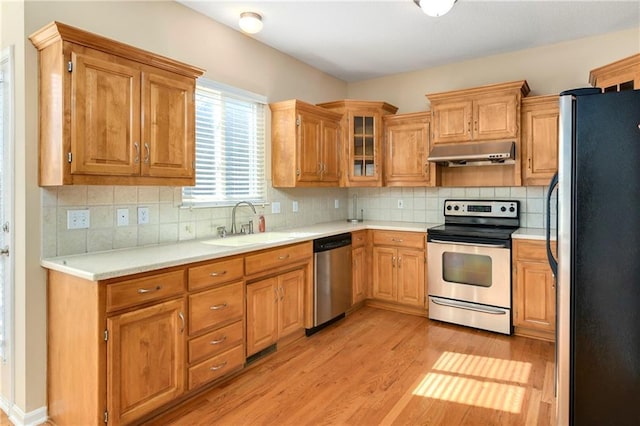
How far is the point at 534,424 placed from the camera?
2.16 meters

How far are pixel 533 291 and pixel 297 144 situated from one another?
8.36 ft

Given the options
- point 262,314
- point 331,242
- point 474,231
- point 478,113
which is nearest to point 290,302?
point 262,314

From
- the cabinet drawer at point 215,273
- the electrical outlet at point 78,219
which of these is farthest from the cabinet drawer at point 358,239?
the electrical outlet at point 78,219

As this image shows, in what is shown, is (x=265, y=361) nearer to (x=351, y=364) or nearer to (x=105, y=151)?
(x=351, y=364)

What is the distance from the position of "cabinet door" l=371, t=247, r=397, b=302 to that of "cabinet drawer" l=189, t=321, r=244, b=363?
1.96 m

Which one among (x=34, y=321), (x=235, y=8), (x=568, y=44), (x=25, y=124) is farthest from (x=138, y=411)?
(x=568, y=44)

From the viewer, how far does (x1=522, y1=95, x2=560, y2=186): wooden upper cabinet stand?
11.7 feet

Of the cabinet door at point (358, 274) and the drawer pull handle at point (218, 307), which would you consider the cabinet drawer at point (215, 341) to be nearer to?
the drawer pull handle at point (218, 307)

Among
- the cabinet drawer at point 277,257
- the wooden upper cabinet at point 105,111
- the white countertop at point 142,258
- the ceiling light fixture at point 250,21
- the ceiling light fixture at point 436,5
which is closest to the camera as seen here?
the white countertop at point 142,258

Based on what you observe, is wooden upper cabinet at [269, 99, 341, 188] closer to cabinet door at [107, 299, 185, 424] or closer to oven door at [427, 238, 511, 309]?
oven door at [427, 238, 511, 309]

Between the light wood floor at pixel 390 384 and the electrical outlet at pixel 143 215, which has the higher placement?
the electrical outlet at pixel 143 215

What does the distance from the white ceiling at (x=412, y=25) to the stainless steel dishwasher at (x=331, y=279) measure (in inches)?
75.0

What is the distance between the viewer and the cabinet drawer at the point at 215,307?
92.9 inches

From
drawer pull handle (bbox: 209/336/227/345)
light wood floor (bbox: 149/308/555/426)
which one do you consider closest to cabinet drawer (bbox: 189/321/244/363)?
drawer pull handle (bbox: 209/336/227/345)
